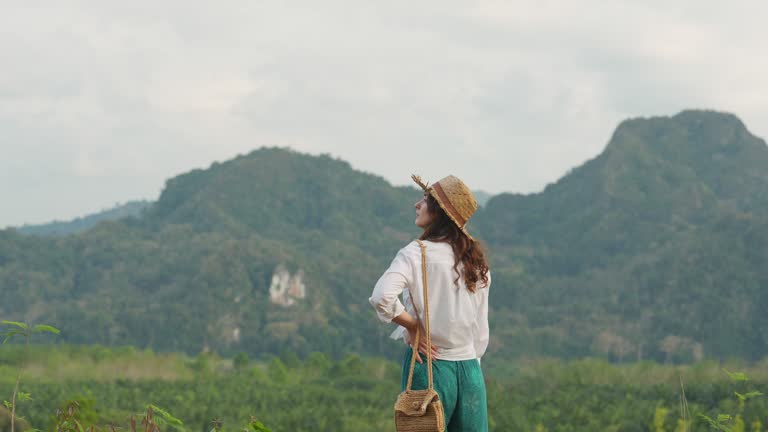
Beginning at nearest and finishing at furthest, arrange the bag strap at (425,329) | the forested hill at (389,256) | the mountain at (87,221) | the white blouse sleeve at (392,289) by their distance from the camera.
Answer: the white blouse sleeve at (392,289) → the bag strap at (425,329) → the forested hill at (389,256) → the mountain at (87,221)

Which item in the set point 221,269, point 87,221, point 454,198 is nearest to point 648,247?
point 221,269

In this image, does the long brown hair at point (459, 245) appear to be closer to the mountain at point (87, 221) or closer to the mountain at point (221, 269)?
the mountain at point (221, 269)

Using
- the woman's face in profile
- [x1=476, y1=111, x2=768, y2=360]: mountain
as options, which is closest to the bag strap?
the woman's face in profile

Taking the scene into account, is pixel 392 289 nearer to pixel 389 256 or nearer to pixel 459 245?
pixel 459 245

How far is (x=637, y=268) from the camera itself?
59.2 m

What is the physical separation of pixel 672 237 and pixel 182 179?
40.1 m

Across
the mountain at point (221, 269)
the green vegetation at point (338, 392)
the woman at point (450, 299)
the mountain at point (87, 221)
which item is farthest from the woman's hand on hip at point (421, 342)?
the mountain at point (87, 221)

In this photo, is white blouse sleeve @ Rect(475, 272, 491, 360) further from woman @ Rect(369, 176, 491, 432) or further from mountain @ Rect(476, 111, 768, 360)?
mountain @ Rect(476, 111, 768, 360)

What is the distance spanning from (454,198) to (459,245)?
136 millimetres

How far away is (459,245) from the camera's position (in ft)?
9.16

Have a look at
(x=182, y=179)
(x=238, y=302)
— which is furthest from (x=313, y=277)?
(x=182, y=179)

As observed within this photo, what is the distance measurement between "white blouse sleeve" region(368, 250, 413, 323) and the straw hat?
214 millimetres

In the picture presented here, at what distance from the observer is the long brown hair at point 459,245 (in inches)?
109

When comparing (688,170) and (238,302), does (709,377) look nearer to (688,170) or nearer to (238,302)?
(238,302)
